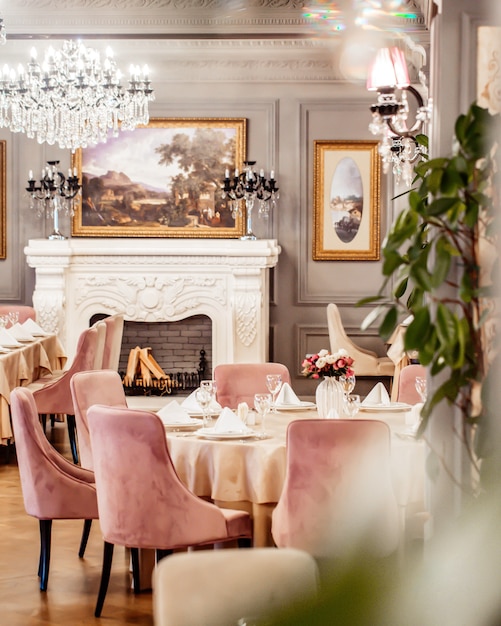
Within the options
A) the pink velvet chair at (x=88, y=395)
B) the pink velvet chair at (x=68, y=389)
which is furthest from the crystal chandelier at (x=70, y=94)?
the pink velvet chair at (x=88, y=395)

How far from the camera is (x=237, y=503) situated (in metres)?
4.32

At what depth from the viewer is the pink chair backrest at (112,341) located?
8008 millimetres

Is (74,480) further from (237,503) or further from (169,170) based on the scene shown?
(169,170)

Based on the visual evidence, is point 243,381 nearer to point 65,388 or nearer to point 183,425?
point 183,425

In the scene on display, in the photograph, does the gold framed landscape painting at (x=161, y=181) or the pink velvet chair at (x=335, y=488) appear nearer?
the pink velvet chair at (x=335, y=488)

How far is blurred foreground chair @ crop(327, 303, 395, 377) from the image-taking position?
8969mm

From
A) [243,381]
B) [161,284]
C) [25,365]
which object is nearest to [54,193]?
[161,284]

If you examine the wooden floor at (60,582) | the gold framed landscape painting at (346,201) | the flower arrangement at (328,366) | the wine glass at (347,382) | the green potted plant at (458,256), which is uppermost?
the gold framed landscape painting at (346,201)

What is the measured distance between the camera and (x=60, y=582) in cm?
461

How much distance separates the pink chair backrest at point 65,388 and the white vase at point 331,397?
292 cm

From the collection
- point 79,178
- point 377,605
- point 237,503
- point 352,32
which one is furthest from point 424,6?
point 377,605

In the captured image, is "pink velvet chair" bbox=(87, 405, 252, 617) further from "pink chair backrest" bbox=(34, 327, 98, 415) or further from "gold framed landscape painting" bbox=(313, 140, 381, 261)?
"gold framed landscape painting" bbox=(313, 140, 381, 261)

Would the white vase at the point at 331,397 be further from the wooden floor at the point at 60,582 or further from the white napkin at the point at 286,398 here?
the wooden floor at the point at 60,582

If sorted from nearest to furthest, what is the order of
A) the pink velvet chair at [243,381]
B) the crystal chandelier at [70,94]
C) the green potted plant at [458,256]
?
the green potted plant at [458,256] → the pink velvet chair at [243,381] → the crystal chandelier at [70,94]
